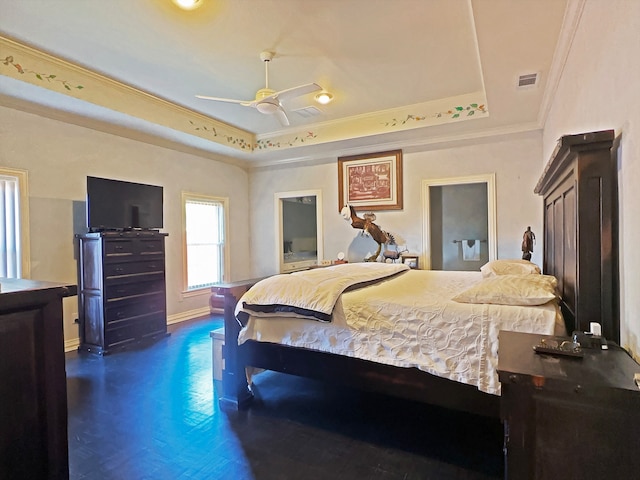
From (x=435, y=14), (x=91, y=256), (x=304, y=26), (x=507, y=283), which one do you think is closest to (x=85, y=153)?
(x=91, y=256)

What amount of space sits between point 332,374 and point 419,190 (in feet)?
12.1

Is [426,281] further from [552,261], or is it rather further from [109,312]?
[109,312]

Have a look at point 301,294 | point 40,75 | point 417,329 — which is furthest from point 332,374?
point 40,75

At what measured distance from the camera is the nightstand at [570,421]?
3.28 ft

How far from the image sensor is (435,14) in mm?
2734

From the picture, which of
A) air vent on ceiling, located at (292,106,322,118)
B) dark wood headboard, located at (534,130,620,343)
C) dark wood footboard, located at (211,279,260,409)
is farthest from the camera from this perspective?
air vent on ceiling, located at (292,106,322,118)

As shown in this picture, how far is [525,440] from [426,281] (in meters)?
2.06

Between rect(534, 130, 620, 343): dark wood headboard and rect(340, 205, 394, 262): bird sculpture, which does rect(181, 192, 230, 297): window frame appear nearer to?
rect(340, 205, 394, 262): bird sculpture

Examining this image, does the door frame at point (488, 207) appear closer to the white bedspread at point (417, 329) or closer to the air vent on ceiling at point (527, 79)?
the air vent on ceiling at point (527, 79)

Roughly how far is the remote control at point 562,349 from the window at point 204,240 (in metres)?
5.25

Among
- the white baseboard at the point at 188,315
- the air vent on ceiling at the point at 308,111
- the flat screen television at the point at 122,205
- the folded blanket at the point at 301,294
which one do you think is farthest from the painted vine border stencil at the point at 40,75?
the white baseboard at the point at 188,315

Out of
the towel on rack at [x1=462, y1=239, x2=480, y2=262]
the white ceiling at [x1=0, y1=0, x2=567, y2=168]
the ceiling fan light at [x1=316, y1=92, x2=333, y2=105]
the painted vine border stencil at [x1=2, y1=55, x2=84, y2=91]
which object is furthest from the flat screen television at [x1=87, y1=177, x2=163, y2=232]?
the towel on rack at [x1=462, y1=239, x2=480, y2=262]

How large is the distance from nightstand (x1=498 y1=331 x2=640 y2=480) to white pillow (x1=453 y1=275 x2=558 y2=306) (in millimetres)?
727

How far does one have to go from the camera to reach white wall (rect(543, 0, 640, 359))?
1.30m
